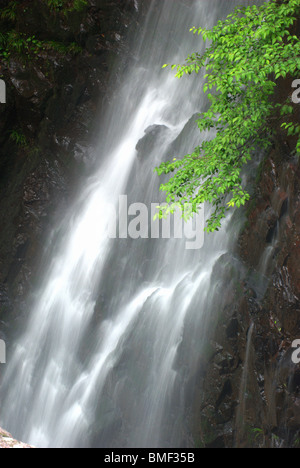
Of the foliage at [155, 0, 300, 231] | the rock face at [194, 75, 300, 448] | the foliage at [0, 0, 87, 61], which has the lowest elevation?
the rock face at [194, 75, 300, 448]

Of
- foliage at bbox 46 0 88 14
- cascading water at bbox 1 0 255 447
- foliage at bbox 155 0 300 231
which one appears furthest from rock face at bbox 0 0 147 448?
foliage at bbox 155 0 300 231

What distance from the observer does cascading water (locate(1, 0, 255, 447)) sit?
7.77m

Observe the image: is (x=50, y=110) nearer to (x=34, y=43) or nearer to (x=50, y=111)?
(x=50, y=111)

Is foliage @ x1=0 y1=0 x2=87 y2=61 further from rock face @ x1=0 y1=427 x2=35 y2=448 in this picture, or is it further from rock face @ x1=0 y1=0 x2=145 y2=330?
rock face @ x1=0 y1=427 x2=35 y2=448

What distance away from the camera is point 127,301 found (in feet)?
31.3

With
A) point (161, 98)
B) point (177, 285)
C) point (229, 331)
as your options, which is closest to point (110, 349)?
point (177, 285)

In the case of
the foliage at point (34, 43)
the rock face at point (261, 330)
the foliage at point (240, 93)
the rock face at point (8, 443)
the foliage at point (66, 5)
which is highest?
the foliage at point (66, 5)

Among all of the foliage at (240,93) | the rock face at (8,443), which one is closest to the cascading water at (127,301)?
the foliage at (240,93)

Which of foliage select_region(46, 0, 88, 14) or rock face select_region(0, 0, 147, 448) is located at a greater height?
foliage select_region(46, 0, 88, 14)

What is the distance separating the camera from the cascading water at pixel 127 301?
306 inches

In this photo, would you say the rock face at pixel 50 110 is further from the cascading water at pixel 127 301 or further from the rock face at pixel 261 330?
the rock face at pixel 261 330

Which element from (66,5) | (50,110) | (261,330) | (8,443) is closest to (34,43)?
(66,5)
